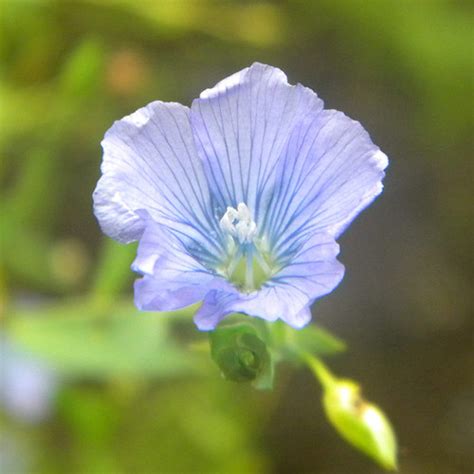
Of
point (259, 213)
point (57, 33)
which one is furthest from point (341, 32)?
point (259, 213)

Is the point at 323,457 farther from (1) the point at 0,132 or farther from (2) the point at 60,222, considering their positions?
(1) the point at 0,132

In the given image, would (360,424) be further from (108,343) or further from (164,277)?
(108,343)

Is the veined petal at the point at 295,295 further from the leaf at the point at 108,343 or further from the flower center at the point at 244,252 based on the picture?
the leaf at the point at 108,343

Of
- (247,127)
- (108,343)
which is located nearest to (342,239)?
(108,343)

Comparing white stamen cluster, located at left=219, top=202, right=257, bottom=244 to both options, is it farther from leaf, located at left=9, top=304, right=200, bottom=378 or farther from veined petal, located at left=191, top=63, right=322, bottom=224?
leaf, located at left=9, top=304, right=200, bottom=378

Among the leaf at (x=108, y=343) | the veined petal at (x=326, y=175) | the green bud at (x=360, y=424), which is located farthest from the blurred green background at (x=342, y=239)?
the veined petal at (x=326, y=175)
